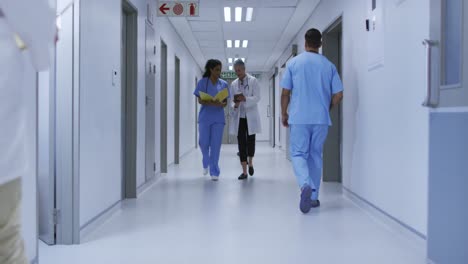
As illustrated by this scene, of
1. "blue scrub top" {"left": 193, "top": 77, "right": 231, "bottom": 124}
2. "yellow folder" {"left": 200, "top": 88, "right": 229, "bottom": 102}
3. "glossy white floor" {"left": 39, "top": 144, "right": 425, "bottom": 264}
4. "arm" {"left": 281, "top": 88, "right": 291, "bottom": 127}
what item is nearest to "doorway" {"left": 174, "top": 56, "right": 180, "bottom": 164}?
"blue scrub top" {"left": 193, "top": 77, "right": 231, "bottom": 124}

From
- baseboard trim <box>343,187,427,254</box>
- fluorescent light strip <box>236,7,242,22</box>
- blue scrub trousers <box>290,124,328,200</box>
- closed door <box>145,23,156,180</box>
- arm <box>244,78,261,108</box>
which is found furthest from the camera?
fluorescent light strip <box>236,7,242,22</box>

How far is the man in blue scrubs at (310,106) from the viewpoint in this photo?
149 inches

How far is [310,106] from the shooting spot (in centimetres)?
379

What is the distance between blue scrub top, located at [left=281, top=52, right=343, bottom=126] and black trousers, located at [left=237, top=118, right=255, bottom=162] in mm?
2031

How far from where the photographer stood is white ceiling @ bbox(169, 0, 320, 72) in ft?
20.9

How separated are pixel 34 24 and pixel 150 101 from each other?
167 inches

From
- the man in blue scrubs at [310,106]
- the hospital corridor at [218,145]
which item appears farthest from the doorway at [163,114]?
the man in blue scrubs at [310,106]

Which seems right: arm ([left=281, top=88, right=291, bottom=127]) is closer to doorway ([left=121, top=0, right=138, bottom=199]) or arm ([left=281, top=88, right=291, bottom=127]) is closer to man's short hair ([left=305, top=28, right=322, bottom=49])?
man's short hair ([left=305, top=28, right=322, bottom=49])

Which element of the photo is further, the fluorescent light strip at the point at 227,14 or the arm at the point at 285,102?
the fluorescent light strip at the point at 227,14

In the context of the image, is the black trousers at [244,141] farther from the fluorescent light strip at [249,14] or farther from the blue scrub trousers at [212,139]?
the fluorescent light strip at [249,14]

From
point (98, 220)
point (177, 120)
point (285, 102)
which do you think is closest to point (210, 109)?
point (285, 102)

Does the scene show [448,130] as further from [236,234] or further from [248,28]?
[248,28]

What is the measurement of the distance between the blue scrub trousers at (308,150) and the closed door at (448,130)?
1.69 meters

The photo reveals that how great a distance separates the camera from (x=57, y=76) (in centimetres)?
257
